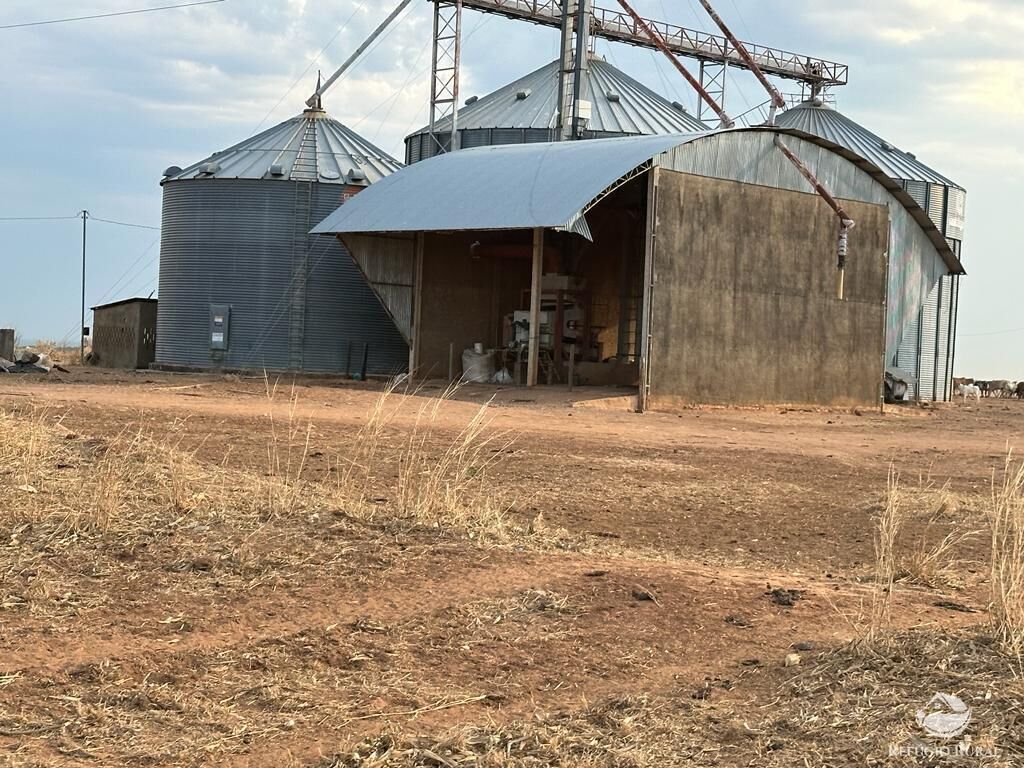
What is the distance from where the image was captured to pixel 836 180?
31.0 meters

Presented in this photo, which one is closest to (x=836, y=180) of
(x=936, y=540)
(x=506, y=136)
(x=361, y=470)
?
(x=506, y=136)

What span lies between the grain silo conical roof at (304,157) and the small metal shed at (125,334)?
4206mm

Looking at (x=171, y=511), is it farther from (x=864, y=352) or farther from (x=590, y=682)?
(x=864, y=352)

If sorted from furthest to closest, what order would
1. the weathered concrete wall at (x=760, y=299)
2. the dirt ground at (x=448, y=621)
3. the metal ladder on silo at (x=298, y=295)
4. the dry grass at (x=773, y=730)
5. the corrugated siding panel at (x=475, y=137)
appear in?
the corrugated siding panel at (x=475, y=137) < the metal ladder on silo at (x=298, y=295) < the weathered concrete wall at (x=760, y=299) < the dirt ground at (x=448, y=621) < the dry grass at (x=773, y=730)

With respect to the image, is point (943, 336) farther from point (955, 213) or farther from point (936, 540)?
point (936, 540)

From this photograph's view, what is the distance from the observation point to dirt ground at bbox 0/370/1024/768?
5.76 metres

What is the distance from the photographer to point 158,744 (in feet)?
18.7

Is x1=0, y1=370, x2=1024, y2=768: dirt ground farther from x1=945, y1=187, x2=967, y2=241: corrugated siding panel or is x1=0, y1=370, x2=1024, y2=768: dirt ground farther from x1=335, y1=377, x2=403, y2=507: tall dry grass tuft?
x1=945, y1=187, x2=967, y2=241: corrugated siding panel

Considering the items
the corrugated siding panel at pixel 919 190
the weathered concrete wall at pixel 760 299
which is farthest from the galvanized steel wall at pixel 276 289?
the corrugated siding panel at pixel 919 190

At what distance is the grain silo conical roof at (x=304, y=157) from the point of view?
35375 millimetres

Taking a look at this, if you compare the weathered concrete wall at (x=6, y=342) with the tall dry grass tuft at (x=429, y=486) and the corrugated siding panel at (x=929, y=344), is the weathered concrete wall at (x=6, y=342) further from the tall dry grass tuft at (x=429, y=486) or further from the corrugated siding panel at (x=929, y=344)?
the corrugated siding panel at (x=929, y=344)

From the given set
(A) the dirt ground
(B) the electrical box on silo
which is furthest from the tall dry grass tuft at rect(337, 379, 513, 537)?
(B) the electrical box on silo

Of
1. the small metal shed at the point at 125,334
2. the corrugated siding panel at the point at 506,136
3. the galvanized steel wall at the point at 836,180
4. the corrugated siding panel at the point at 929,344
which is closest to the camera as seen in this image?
the galvanized steel wall at the point at 836,180

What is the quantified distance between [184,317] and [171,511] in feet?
86.6
